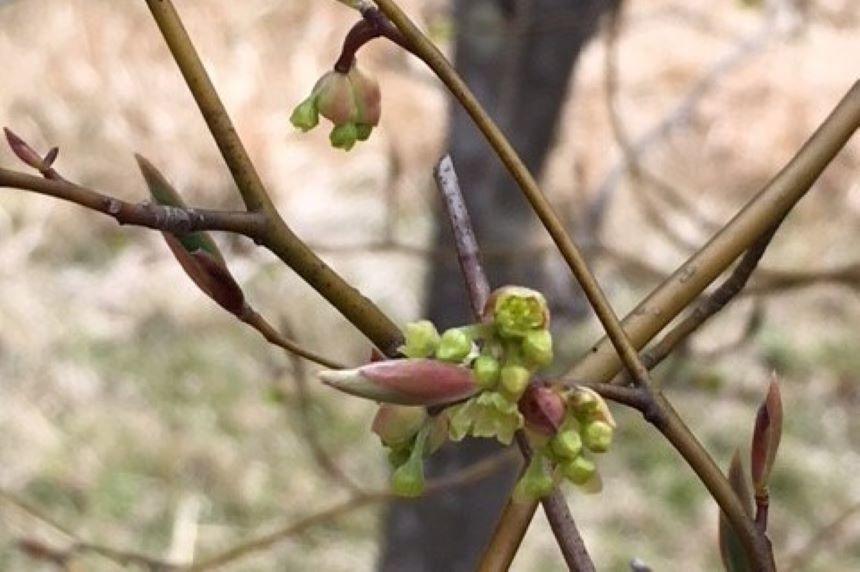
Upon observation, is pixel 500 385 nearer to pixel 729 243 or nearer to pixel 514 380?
pixel 514 380

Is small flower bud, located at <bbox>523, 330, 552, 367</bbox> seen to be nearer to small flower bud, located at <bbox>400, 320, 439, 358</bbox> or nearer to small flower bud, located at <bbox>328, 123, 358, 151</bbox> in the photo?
small flower bud, located at <bbox>400, 320, 439, 358</bbox>

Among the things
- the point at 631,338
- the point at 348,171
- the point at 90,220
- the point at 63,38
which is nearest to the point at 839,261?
the point at 348,171

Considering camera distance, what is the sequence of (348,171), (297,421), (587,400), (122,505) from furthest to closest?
1. (348,171)
2. (297,421)
3. (122,505)
4. (587,400)

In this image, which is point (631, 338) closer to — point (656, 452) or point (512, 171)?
point (512, 171)

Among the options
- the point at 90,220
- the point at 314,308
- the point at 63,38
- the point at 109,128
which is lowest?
the point at 314,308

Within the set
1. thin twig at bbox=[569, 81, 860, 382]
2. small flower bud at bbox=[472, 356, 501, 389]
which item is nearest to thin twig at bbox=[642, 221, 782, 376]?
thin twig at bbox=[569, 81, 860, 382]
